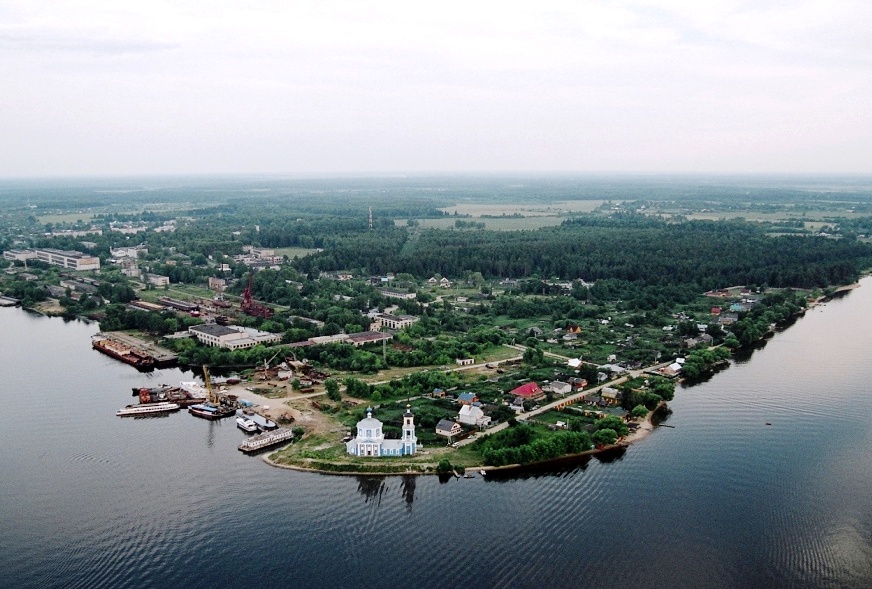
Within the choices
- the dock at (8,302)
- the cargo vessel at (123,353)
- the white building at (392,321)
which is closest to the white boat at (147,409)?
the cargo vessel at (123,353)

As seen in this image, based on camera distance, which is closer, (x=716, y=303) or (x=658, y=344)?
(x=658, y=344)

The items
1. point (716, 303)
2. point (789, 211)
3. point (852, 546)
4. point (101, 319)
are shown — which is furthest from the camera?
point (789, 211)

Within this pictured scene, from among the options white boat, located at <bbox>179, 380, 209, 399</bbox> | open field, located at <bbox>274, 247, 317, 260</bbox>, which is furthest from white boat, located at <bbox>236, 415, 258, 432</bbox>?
open field, located at <bbox>274, 247, 317, 260</bbox>

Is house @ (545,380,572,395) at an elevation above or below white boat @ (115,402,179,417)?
above

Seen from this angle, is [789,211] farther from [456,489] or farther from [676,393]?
[456,489]

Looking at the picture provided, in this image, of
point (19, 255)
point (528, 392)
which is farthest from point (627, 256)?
point (19, 255)

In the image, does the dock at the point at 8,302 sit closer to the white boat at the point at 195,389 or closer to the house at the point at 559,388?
the white boat at the point at 195,389

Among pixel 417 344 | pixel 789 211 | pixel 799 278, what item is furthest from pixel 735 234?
pixel 417 344

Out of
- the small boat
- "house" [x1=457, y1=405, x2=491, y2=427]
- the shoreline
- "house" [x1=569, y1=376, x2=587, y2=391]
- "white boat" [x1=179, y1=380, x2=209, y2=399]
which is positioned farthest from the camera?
"house" [x1=569, y1=376, x2=587, y2=391]

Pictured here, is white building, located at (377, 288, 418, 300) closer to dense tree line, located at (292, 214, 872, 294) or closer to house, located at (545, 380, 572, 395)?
dense tree line, located at (292, 214, 872, 294)
